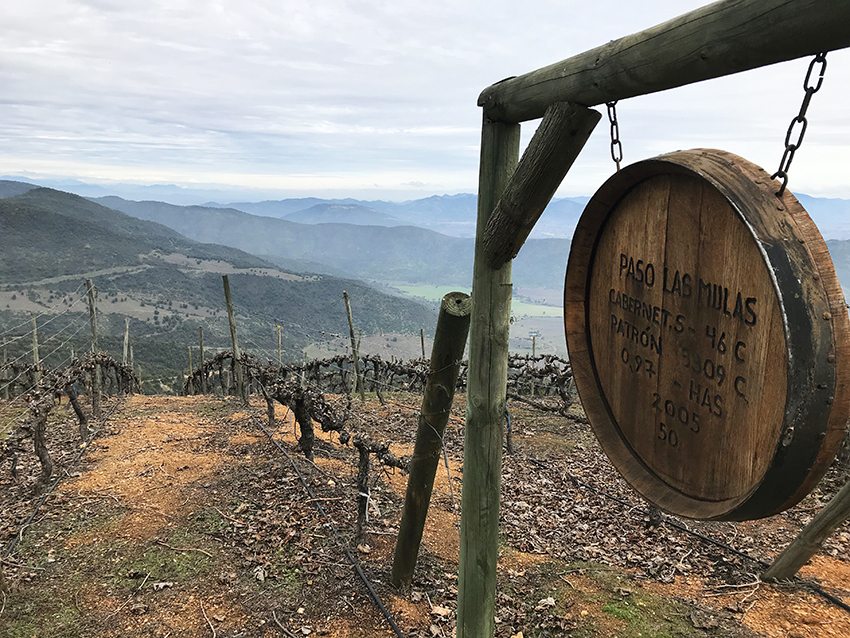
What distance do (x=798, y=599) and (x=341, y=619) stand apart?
4.72 m

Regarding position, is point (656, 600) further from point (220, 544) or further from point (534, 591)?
point (220, 544)

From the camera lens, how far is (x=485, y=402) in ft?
10.0

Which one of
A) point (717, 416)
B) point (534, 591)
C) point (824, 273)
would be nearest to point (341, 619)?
point (534, 591)

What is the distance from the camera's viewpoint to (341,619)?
506 cm

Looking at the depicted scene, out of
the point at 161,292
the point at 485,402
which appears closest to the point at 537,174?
the point at 485,402

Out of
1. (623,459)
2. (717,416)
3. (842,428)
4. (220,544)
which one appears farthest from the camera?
(220,544)

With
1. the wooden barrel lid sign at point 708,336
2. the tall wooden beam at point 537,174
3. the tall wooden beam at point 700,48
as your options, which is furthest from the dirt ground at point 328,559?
the tall wooden beam at point 700,48

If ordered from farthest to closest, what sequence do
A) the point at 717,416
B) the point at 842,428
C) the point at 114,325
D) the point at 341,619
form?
1. the point at 114,325
2. the point at 341,619
3. the point at 717,416
4. the point at 842,428

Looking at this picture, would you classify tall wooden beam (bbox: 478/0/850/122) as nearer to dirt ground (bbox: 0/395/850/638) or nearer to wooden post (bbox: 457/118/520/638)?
wooden post (bbox: 457/118/520/638)

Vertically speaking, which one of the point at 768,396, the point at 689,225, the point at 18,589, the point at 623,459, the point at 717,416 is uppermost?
the point at 689,225

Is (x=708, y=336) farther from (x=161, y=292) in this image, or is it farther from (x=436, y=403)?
(x=161, y=292)

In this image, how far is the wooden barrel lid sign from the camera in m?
1.24

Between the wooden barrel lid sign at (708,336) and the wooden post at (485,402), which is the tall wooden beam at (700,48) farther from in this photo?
the wooden post at (485,402)

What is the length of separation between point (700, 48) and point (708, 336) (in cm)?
82
